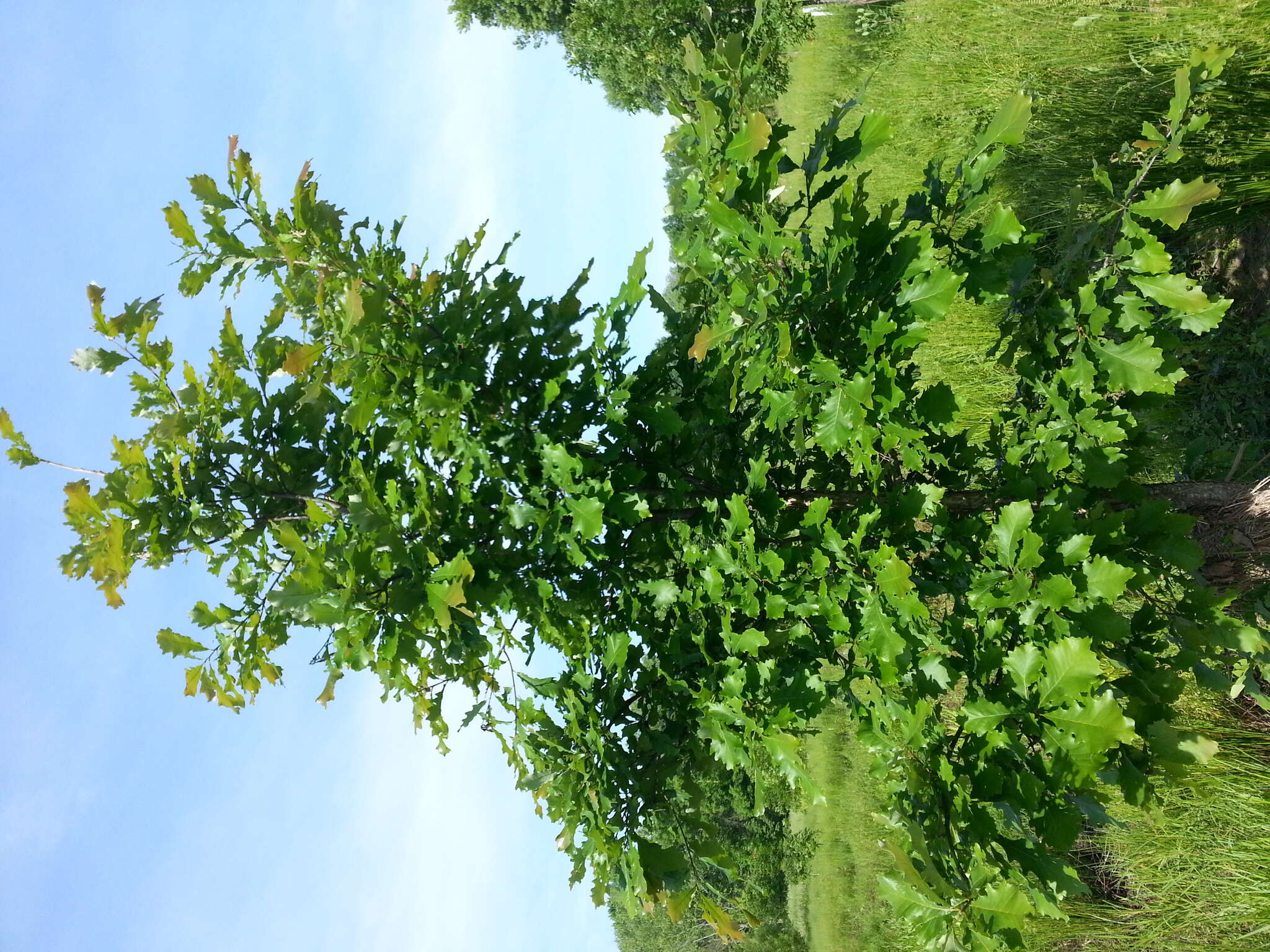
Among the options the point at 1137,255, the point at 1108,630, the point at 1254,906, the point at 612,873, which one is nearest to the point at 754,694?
the point at 612,873

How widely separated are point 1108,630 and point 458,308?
9.04 ft

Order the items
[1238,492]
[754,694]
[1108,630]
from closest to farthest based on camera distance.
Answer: [1108,630]
[754,694]
[1238,492]

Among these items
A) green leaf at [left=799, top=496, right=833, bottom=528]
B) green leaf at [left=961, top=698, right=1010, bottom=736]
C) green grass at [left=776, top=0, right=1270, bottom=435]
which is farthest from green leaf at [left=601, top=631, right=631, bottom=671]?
green grass at [left=776, top=0, right=1270, bottom=435]

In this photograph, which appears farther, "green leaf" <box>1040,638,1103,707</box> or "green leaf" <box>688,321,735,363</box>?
"green leaf" <box>688,321,735,363</box>

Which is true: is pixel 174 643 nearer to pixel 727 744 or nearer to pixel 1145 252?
pixel 727 744

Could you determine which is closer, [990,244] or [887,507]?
[990,244]

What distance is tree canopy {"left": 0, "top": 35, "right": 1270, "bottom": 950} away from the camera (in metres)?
2.96

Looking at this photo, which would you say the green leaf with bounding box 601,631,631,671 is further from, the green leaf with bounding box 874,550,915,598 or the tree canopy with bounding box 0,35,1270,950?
the green leaf with bounding box 874,550,915,598

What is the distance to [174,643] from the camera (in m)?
3.09

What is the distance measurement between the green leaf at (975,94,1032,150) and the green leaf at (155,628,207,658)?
12.4ft

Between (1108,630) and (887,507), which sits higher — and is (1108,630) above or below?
below

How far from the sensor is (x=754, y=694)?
3.26m

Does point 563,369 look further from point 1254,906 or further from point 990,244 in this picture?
point 1254,906

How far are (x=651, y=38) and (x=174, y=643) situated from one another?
11.8 metres
